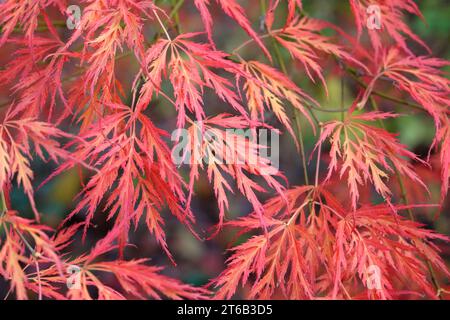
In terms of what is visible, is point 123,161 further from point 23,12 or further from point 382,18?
point 382,18

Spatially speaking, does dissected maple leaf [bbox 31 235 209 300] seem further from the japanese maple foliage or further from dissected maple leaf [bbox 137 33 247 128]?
dissected maple leaf [bbox 137 33 247 128]

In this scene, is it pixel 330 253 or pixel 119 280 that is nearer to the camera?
pixel 119 280

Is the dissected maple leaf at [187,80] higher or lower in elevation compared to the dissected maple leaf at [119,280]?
higher

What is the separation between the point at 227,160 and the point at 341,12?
5.23ft

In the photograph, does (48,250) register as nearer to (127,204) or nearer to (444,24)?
(127,204)

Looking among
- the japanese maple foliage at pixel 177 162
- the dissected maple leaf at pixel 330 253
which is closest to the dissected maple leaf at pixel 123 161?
the japanese maple foliage at pixel 177 162

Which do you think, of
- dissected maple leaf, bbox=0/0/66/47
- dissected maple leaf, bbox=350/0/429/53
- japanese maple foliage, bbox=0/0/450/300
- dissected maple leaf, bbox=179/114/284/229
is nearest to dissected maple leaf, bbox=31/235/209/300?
japanese maple foliage, bbox=0/0/450/300

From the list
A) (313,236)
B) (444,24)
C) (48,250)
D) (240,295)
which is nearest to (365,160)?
(313,236)

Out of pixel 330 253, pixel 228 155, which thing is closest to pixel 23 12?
pixel 228 155

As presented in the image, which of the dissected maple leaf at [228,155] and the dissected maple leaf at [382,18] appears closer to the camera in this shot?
the dissected maple leaf at [228,155]

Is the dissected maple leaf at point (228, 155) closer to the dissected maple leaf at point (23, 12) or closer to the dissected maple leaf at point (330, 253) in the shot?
the dissected maple leaf at point (330, 253)

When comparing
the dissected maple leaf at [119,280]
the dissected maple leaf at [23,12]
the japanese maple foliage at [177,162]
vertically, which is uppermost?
the dissected maple leaf at [23,12]

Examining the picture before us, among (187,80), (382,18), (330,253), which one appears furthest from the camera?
(382,18)
